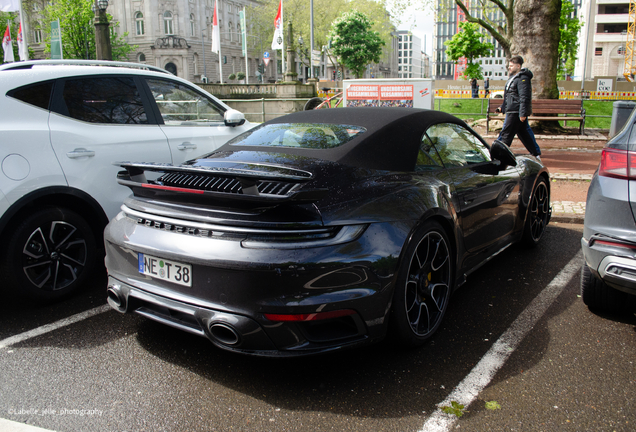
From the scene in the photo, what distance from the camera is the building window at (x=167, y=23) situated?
7219cm

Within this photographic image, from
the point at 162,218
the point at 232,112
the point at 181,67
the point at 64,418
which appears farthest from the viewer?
the point at 181,67

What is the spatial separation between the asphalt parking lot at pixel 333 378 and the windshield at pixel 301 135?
1.29m

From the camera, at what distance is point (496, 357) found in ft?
9.93

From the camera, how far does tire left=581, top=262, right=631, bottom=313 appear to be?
353cm

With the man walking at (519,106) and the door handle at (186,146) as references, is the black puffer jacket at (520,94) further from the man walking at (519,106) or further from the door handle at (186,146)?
the door handle at (186,146)

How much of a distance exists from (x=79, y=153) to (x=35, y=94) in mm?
506

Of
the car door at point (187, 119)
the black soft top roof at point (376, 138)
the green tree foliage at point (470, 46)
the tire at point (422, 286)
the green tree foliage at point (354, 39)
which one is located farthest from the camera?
the green tree foliage at point (354, 39)

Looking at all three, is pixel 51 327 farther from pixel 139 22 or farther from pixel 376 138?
pixel 139 22

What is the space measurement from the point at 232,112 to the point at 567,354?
3.64 metres

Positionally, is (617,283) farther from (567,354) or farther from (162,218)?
(162,218)

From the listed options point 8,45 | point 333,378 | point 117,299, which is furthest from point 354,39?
point 333,378

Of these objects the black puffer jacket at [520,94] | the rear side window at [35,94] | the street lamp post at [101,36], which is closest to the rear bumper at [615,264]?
the rear side window at [35,94]

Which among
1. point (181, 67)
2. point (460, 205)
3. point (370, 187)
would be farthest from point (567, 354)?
point (181, 67)

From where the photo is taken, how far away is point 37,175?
12.0ft
